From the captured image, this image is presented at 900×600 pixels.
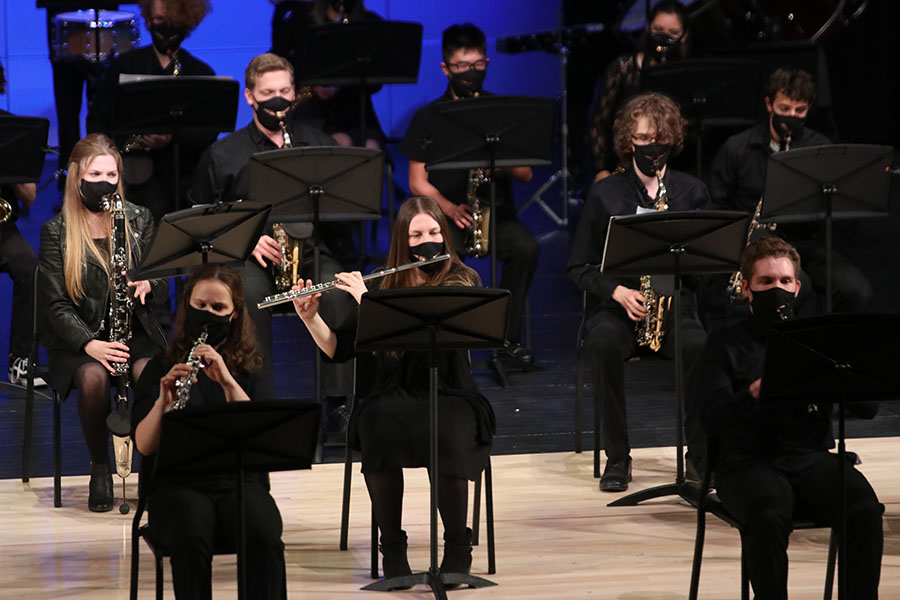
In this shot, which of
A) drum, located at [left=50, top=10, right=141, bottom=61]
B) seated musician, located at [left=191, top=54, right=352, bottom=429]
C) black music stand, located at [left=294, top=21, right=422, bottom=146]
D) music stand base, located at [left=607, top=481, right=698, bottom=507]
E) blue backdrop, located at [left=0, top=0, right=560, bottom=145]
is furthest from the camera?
blue backdrop, located at [left=0, top=0, right=560, bottom=145]

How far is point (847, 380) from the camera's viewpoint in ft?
11.6

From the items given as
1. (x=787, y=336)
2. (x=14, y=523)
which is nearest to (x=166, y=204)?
(x=14, y=523)

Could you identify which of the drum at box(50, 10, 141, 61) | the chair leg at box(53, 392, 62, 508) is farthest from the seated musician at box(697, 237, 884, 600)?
the drum at box(50, 10, 141, 61)

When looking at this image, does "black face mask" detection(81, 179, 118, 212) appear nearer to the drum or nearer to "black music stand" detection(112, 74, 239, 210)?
"black music stand" detection(112, 74, 239, 210)

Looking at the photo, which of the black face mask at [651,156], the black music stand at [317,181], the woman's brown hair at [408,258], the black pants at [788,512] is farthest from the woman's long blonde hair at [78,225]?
the black pants at [788,512]

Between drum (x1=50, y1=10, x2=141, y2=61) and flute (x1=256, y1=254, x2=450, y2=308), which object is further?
drum (x1=50, y1=10, x2=141, y2=61)

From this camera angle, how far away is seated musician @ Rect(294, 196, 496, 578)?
13.7 ft

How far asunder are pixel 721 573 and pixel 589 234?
1584mm

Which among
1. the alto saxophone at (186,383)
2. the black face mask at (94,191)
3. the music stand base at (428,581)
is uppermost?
the black face mask at (94,191)

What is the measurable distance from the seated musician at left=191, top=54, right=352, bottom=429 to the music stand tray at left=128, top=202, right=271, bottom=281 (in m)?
1.01

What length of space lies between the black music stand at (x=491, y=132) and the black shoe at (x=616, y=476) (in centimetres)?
134

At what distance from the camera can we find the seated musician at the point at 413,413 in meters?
4.17

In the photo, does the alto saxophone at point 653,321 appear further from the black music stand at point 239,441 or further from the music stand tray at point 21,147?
the music stand tray at point 21,147

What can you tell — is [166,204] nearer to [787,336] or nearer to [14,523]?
[14,523]
